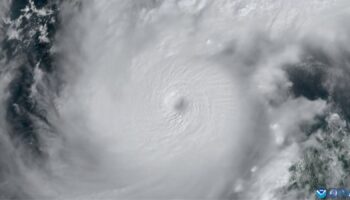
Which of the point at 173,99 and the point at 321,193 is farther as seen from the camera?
the point at 173,99

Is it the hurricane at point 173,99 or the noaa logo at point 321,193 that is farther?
the hurricane at point 173,99

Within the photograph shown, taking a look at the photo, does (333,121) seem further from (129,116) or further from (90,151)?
(90,151)

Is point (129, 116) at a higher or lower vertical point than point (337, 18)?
lower

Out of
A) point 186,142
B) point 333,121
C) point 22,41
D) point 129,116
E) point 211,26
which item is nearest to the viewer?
point 333,121

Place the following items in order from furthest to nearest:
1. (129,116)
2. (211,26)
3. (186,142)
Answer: (211,26) < (129,116) < (186,142)

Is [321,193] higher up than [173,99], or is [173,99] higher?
[173,99]

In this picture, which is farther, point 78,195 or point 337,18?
point 337,18

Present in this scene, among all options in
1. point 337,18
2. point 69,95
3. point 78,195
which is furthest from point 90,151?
point 337,18

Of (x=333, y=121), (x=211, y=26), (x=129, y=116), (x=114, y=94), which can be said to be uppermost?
(x=211, y=26)

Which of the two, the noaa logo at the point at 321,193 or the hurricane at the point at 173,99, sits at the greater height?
the hurricane at the point at 173,99

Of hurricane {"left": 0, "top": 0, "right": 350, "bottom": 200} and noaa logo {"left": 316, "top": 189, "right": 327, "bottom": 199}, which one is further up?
hurricane {"left": 0, "top": 0, "right": 350, "bottom": 200}

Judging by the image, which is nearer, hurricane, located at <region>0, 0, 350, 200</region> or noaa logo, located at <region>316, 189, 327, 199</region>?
noaa logo, located at <region>316, 189, 327, 199</region>
